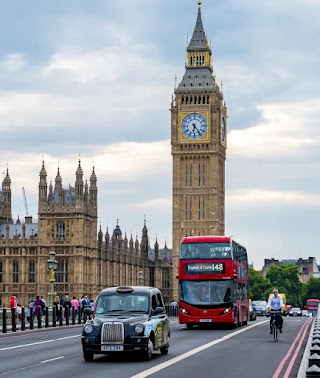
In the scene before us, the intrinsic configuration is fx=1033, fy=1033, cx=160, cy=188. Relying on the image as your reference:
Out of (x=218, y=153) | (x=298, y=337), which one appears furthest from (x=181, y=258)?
(x=218, y=153)

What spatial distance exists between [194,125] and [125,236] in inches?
695

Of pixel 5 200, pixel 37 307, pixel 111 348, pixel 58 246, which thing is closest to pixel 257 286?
pixel 5 200

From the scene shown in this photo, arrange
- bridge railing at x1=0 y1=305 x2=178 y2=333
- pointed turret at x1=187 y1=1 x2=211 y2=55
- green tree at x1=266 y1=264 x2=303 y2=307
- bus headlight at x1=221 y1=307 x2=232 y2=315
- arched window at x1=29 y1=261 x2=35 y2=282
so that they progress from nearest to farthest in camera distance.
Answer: bus headlight at x1=221 y1=307 x2=232 y2=315, bridge railing at x1=0 y1=305 x2=178 y2=333, arched window at x1=29 y1=261 x2=35 y2=282, pointed turret at x1=187 y1=1 x2=211 y2=55, green tree at x1=266 y1=264 x2=303 y2=307

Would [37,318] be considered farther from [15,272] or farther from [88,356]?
[15,272]

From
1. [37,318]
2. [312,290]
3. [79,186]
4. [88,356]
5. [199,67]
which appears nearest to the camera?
[88,356]

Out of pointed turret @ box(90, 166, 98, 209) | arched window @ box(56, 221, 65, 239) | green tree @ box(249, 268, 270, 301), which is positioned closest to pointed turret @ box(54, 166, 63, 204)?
arched window @ box(56, 221, 65, 239)

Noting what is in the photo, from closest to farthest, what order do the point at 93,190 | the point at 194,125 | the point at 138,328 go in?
the point at 138,328 < the point at 93,190 < the point at 194,125

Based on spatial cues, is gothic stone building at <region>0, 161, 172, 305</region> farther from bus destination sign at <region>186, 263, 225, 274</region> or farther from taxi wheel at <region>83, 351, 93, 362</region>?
taxi wheel at <region>83, 351, 93, 362</region>

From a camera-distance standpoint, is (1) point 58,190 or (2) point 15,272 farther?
(1) point 58,190

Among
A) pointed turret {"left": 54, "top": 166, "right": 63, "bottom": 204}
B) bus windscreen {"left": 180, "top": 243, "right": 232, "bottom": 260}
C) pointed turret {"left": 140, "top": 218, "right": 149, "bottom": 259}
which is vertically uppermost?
pointed turret {"left": 54, "top": 166, "right": 63, "bottom": 204}

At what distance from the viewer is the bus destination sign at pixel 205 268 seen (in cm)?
3747

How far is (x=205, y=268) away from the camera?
37594 mm

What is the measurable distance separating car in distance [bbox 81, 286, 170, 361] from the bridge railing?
1492 cm

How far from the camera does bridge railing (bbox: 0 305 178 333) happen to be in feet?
128
